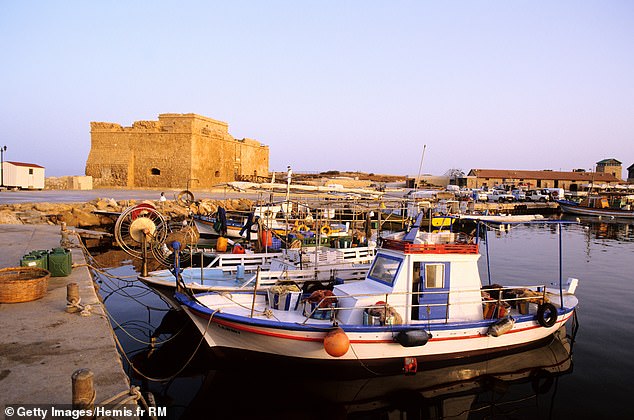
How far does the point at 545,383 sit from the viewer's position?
29.2 feet

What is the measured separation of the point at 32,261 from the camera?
32.8 ft

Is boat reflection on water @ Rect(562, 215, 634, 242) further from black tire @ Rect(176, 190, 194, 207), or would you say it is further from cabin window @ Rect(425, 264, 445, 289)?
cabin window @ Rect(425, 264, 445, 289)

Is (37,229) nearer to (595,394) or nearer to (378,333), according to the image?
(378,333)

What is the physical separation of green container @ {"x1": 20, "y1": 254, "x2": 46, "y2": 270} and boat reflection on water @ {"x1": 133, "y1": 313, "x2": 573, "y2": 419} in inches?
127

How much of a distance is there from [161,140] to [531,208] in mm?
44002

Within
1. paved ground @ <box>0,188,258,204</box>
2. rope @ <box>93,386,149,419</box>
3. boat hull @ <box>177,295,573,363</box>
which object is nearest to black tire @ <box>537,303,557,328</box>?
boat hull @ <box>177,295,573,363</box>

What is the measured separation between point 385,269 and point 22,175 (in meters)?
47.9

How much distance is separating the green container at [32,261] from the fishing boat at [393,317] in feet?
11.3

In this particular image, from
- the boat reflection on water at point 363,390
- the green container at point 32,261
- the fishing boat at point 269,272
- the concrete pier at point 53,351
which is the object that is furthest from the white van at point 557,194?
the concrete pier at point 53,351

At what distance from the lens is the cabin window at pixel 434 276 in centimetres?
901

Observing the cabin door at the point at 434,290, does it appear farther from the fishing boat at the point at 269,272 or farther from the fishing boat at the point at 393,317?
the fishing boat at the point at 269,272

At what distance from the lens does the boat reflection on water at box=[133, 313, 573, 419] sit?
7.73 m

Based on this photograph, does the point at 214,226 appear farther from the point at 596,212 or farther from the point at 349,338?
the point at 596,212

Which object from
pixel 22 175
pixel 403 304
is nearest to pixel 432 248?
pixel 403 304
